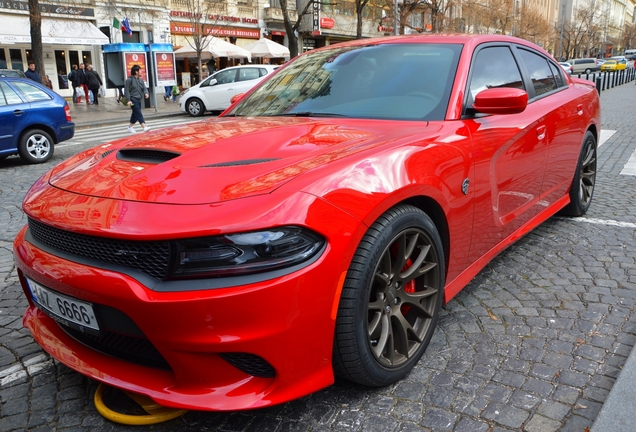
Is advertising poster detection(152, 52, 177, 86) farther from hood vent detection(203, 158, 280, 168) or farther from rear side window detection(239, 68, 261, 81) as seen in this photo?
hood vent detection(203, 158, 280, 168)

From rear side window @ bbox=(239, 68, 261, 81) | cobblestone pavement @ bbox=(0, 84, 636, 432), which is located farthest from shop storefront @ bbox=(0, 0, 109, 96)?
cobblestone pavement @ bbox=(0, 84, 636, 432)

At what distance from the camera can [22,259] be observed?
2.30 meters

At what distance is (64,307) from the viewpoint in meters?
2.10

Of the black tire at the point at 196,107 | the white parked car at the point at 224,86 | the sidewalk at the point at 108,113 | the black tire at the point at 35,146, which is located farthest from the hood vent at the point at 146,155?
the black tire at the point at 196,107

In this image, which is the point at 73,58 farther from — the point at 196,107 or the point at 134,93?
the point at 134,93

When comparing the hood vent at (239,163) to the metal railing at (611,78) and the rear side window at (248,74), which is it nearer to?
the rear side window at (248,74)

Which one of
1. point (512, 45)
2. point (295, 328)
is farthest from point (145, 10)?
point (295, 328)

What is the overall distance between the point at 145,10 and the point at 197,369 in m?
32.0

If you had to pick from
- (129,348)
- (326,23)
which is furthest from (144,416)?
(326,23)

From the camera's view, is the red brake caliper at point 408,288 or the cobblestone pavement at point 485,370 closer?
the cobblestone pavement at point 485,370

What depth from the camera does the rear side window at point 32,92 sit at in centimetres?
947

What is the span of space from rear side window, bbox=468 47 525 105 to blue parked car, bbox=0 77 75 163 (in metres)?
8.16

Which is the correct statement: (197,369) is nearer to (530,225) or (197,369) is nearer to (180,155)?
(180,155)

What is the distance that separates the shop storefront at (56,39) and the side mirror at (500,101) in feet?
89.7
